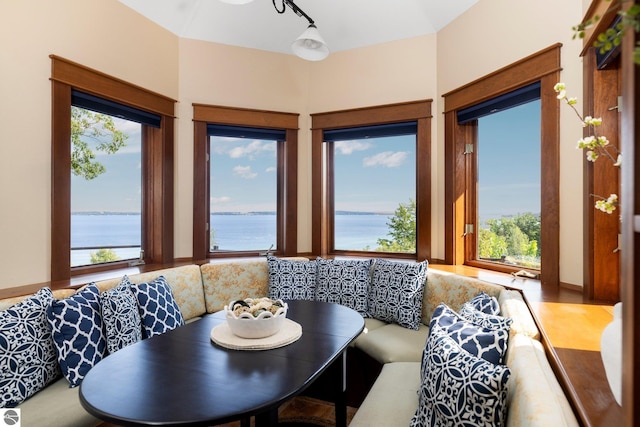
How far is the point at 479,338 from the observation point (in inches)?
56.1

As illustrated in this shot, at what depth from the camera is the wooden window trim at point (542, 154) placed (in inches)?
90.7

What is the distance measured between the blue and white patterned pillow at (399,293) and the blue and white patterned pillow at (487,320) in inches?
37.6

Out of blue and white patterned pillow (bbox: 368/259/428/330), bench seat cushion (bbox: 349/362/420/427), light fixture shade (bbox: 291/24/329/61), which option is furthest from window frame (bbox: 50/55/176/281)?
bench seat cushion (bbox: 349/362/420/427)

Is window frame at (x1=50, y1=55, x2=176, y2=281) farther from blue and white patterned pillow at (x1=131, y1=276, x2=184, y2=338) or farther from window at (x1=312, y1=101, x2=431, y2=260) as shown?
window at (x1=312, y1=101, x2=431, y2=260)

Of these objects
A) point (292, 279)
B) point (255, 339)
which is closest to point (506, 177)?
point (292, 279)

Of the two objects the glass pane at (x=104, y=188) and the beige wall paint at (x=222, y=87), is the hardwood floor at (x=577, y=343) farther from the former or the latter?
the glass pane at (x=104, y=188)

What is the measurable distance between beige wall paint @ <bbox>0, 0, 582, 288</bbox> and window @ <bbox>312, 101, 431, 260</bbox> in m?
0.11

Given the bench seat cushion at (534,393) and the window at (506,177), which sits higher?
the window at (506,177)

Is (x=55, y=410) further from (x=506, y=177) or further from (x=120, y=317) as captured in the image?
(x=506, y=177)

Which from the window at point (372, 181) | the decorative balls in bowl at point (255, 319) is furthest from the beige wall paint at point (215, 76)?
the decorative balls in bowl at point (255, 319)

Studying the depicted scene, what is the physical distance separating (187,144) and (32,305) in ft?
6.37

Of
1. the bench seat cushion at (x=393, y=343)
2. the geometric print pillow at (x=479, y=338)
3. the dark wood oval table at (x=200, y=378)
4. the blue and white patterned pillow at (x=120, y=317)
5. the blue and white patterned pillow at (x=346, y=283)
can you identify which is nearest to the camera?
the dark wood oval table at (x=200, y=378)

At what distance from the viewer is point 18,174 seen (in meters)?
2.28

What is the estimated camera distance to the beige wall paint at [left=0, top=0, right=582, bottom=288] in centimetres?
224
